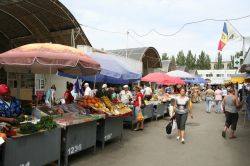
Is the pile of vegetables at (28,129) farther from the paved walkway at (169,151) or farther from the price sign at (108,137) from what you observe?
the price sign at (108,137)

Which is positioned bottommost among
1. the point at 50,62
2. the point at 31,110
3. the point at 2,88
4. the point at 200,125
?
the point at 200,125

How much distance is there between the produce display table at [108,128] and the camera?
30.8ft

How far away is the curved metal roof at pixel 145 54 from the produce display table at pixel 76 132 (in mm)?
19987

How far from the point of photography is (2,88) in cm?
658

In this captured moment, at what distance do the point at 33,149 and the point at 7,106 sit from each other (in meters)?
1.22

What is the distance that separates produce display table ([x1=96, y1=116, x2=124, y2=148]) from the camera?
938cm

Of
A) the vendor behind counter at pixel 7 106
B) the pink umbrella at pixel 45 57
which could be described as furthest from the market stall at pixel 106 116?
the vendor behind counter at pixel 7 106

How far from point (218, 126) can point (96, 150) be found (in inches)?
315

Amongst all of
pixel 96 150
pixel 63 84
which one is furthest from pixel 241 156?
pixel 63 84

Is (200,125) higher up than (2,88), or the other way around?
(2,88)

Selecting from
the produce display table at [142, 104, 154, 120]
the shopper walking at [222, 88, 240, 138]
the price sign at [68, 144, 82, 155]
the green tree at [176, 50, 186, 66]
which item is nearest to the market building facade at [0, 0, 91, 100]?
the produce display table at [142, 104, 154, 120]

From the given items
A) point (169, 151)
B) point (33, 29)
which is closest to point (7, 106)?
point (169, 151)

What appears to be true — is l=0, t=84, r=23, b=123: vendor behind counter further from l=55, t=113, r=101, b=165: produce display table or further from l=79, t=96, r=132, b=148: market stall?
l=79, t=96, r=132, b=148: market stall

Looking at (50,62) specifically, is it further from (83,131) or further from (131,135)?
(131,135)
